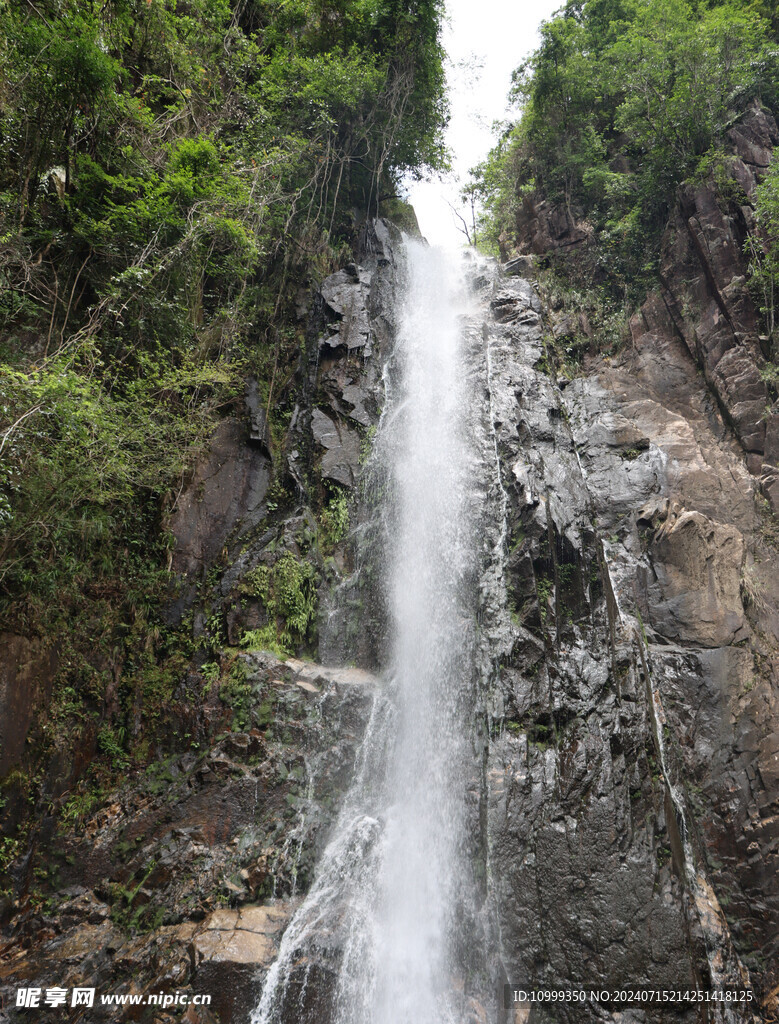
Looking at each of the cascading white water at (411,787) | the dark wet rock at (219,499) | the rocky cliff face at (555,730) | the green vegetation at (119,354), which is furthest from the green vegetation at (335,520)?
the dark wet rock at (219,499)

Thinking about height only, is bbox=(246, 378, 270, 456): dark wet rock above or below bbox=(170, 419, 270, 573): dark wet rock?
above

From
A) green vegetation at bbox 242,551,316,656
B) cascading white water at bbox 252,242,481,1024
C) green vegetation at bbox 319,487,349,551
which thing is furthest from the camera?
green vegetation at bbox 319,487,349,551

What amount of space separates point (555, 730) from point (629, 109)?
14.1 m

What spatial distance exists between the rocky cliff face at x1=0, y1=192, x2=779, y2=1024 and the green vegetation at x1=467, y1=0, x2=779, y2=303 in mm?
2647

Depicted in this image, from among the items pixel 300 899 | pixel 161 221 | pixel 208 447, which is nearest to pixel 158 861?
pixel 300 899

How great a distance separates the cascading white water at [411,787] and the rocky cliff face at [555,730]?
0.87ft

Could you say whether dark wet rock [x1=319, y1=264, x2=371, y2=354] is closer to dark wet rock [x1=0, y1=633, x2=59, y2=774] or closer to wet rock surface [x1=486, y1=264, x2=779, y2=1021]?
wet rock surface [x1=486, y1=264, x2=779, y2=1021]

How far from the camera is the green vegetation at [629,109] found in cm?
1147

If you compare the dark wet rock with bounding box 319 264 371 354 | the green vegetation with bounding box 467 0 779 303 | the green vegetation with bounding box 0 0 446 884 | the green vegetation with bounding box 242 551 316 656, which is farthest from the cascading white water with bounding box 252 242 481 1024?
the green vegetation with bounding box 467 0 779 303

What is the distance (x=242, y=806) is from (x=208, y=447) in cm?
544

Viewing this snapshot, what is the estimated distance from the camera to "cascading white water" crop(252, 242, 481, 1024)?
206 inches

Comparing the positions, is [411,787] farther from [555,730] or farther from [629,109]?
[629,109]

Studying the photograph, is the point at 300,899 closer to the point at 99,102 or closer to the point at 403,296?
the point at 99,102

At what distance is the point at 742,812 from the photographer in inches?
241
